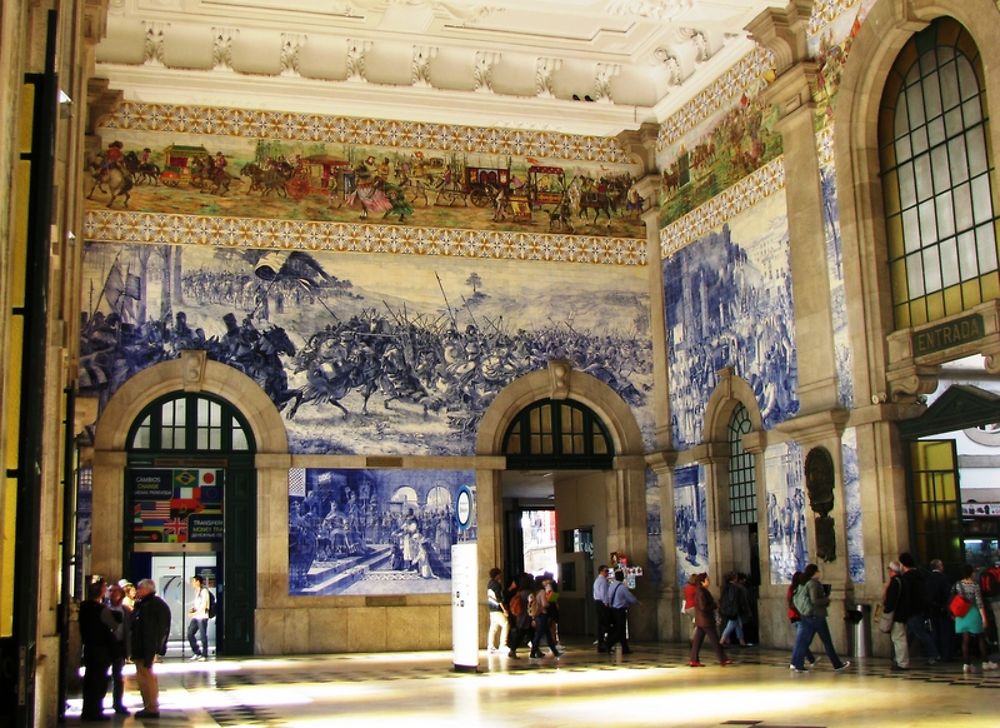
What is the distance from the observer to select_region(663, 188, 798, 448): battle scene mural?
70.7ft

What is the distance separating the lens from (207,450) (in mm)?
23797

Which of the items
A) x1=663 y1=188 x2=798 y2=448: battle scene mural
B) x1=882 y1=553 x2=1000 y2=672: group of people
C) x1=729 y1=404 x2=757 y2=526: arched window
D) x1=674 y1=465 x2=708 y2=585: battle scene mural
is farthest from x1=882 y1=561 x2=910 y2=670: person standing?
x1=674 y1=465 x2=708 y2=585: battle scene mural

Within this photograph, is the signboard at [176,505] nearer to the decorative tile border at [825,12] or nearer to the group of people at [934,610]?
the group of people at [934,610]

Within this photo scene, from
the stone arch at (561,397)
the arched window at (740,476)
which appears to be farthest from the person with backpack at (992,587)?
the stone arch at (561,397)

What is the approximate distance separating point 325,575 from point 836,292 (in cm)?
1047

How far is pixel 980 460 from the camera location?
68.6 ft

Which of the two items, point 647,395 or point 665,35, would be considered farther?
point 647,395

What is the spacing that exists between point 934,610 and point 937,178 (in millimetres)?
5906

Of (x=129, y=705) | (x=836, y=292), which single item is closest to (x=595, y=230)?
(x=836, y=292)

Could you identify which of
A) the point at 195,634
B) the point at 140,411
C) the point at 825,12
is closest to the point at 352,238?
the point at 140,411

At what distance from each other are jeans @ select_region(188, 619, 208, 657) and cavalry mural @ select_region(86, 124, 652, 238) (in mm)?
7546

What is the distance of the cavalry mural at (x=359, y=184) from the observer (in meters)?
24.2

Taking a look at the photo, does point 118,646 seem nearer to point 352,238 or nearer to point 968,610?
point 968,610

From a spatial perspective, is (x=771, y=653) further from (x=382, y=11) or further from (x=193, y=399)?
(x=382, y=11)
